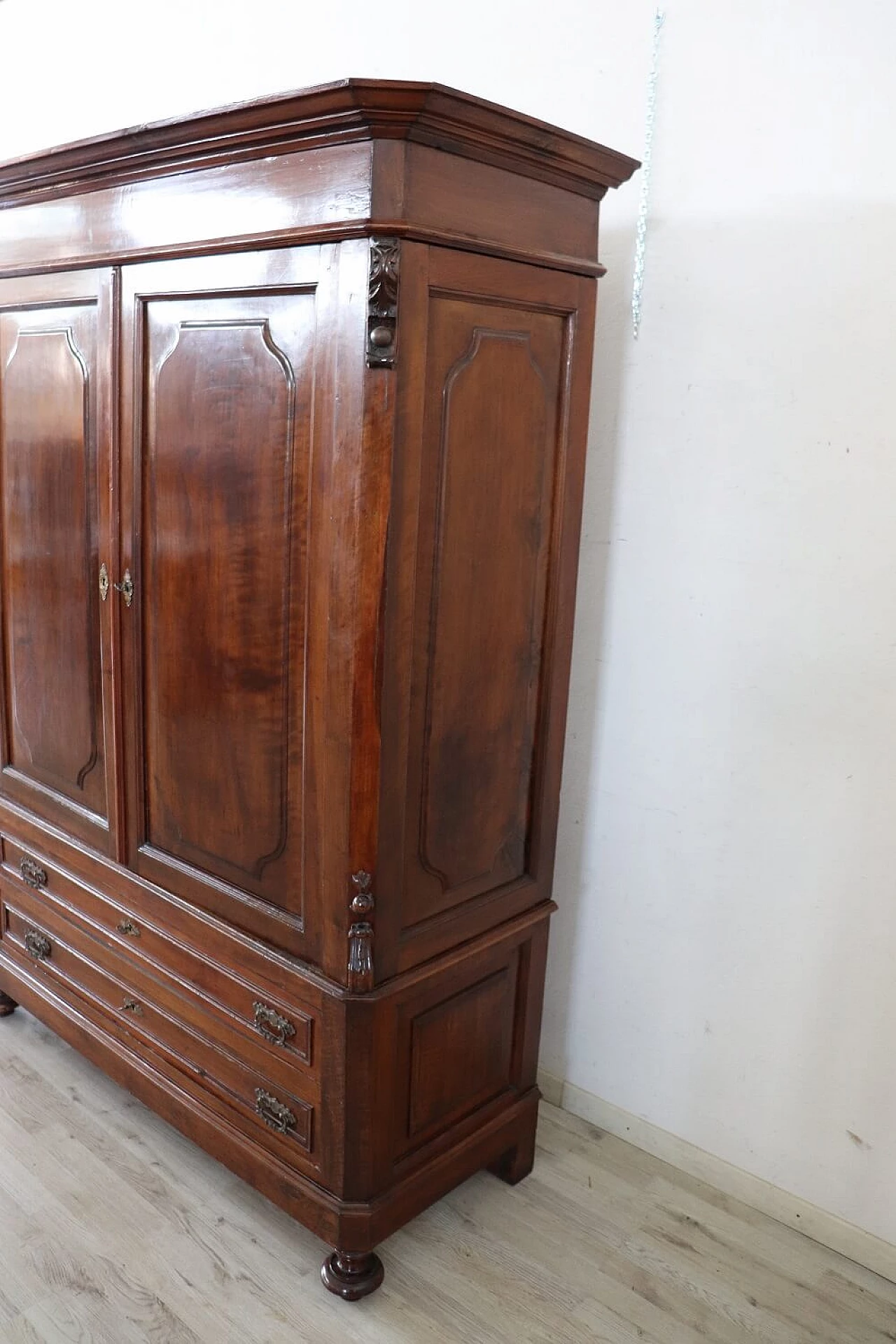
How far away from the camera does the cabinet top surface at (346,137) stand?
4.38 feet

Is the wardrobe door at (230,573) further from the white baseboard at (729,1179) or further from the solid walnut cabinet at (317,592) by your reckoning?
the white baseboard at (729,1179)

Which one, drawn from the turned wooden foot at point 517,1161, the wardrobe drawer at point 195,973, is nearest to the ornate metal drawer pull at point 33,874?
the wardrobe drawer at point 195,973

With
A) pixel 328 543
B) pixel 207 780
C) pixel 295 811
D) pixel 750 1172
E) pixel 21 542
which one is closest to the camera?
pixel 328 543

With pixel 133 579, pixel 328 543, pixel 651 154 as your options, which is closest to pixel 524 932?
pixel 328 543

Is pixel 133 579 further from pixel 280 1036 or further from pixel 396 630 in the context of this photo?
pixel 280 1036

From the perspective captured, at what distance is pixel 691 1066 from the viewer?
→ 2049mm

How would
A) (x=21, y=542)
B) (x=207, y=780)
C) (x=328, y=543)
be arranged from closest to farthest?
(x=328, y=543) → (x=207, y=780) → (x=21, y=542)

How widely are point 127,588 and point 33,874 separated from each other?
766 millimetres

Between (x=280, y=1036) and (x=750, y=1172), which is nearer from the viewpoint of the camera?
(x=280, y=1036)

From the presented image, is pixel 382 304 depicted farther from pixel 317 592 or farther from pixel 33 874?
pixel 33 874

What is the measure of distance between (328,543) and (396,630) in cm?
16

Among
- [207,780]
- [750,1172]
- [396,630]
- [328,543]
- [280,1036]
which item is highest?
[328,543]

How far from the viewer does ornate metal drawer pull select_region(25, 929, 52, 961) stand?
2250 mm

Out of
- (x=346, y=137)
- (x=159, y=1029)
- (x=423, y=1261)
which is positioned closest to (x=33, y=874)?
(x=159, y=1029)
